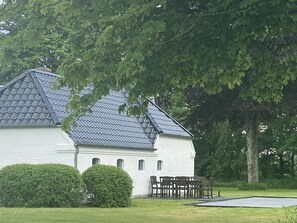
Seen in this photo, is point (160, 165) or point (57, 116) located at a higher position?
point (57, 116)

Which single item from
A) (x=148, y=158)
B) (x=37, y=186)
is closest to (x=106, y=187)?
(x=37, y=186)

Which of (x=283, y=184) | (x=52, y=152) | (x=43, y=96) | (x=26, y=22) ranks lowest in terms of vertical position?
(x=283, y=184)

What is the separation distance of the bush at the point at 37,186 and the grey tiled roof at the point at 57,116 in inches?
140

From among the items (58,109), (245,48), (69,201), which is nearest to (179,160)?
(58,109)

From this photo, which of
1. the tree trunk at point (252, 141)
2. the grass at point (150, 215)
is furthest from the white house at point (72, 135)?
the tree trunk at point (252, 141)

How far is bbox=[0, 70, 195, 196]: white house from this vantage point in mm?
27594

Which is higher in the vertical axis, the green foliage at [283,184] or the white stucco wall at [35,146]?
the white stucco wall at [35,146]

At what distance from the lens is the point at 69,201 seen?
24.2 meters

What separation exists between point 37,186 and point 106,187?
291 cm

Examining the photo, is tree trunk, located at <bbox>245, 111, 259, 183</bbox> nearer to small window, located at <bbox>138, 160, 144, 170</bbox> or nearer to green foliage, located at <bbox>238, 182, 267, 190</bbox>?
green foliage, located at <bbox>238, 182, 267, 190</bbox>

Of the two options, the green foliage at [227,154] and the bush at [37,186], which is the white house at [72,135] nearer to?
the bush at [37,186]

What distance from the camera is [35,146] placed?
2800 cm

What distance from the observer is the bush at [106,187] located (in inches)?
981

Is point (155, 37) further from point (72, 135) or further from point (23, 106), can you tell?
point (23, 106)
